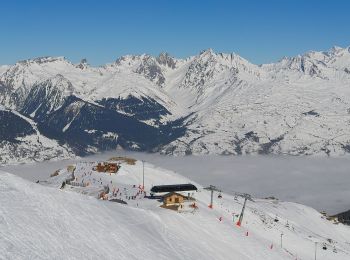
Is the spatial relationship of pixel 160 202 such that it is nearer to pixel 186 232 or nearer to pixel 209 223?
pixel 209 223

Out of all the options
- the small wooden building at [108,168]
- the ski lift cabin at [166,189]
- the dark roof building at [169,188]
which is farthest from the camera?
the small wooden building at [108,168]

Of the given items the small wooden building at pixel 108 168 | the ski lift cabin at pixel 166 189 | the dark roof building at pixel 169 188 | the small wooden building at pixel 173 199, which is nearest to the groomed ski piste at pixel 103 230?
the small wooden building at pixel 173 199

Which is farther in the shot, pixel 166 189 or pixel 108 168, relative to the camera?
pixel 108 168

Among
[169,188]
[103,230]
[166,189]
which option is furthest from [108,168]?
[103,230]

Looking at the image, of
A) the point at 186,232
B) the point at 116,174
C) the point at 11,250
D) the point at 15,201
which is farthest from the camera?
the point at 116,174

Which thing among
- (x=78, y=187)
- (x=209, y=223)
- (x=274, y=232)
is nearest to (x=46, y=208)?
(x=209, y=223)

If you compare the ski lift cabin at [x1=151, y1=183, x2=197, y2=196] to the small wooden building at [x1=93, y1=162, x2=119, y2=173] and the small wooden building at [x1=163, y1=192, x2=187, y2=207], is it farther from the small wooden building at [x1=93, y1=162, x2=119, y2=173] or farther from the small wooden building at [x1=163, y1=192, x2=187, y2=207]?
the small wooden building at [x1=93, y1=162, x2=119, y2=173]

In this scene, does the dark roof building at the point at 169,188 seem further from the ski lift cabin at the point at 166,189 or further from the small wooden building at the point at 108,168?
the small wooden building at the point at 108,168

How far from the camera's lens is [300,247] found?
133375 mm

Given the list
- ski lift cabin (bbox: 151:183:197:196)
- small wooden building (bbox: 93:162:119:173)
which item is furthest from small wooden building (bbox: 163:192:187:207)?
small wooden building (bbox: 93:162:119:173)

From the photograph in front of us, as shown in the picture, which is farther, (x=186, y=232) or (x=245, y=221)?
(x=245, y=221)

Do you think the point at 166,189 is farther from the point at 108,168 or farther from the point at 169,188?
the point at 108,168

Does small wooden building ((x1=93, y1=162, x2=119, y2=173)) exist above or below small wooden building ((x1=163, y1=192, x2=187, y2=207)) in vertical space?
above

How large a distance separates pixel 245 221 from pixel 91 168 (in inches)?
2339
